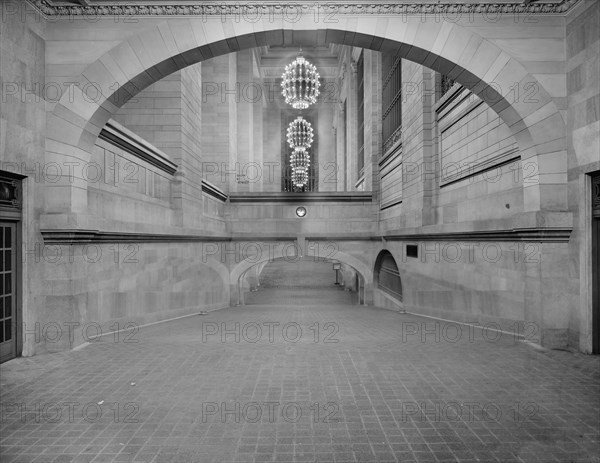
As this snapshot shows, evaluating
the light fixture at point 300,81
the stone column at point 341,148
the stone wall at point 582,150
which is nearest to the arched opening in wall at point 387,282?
the light fixture at point 300,81

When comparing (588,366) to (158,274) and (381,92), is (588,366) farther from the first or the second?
(381,92)

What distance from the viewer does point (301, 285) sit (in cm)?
3030

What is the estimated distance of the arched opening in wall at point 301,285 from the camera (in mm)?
22203

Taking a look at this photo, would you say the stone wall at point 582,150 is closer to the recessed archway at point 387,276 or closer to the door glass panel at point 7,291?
the recessed archway at point 387,276

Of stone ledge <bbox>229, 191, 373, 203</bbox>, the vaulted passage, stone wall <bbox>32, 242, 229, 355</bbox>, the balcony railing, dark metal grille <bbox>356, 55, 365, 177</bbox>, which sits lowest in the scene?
the vaulted passage

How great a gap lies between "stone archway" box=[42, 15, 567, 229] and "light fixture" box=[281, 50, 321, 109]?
7.87 metres

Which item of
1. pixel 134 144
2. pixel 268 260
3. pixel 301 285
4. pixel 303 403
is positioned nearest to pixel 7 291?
pixel 134 144

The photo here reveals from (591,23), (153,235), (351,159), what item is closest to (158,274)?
(153,235)

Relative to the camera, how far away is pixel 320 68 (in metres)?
39.2

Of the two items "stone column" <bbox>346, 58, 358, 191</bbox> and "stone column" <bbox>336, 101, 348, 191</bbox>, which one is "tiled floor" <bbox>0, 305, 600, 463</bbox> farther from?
"stone column" <bbox>336, 101, 348, 191</bbox>

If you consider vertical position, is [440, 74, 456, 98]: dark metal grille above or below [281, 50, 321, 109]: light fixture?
below

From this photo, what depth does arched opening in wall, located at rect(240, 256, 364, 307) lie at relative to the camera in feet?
72.8

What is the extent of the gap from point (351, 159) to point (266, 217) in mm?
13035

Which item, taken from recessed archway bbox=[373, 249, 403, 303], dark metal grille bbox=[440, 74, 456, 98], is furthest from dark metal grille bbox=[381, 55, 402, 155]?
recessed archway bbox=[373, 249, 403, 303]
